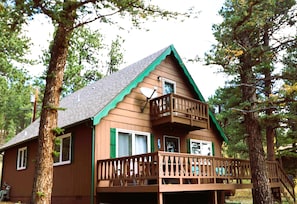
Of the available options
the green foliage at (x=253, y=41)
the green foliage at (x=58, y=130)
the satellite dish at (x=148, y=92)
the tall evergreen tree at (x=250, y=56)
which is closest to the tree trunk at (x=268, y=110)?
the green foliage at (x=253, y=41)

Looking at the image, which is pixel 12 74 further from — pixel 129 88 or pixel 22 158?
pixel 129 88

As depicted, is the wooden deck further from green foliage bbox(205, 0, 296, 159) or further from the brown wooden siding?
green foliage bbox(205, 0, 296, 159)

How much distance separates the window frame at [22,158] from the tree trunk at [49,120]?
7.80 m

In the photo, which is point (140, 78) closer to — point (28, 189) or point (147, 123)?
point (147, 123)

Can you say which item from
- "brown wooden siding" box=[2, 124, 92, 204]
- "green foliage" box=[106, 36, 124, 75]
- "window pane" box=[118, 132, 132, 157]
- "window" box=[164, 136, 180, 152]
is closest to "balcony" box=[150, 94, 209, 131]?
"window" box=[164, 136, 180, 152]

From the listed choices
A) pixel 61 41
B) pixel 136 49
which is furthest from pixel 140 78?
pixel 136 49

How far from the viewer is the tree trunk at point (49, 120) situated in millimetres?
6688

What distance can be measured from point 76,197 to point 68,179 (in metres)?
0.80

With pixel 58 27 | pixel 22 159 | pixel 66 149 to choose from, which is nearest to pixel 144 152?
pixel 66 149

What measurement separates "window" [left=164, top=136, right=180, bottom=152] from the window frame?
6596 millimetres

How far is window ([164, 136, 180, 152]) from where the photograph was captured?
1235 centimetres

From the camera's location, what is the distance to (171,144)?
41.3ft

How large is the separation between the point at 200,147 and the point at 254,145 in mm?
3586

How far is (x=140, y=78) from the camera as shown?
1159cm
